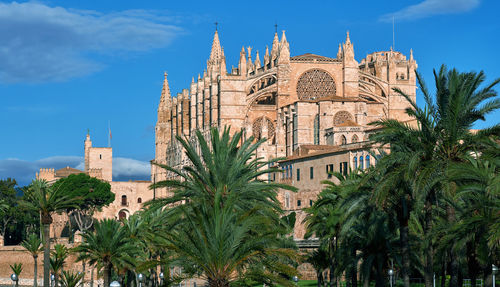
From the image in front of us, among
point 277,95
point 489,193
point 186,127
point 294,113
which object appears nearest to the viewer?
point 489,193

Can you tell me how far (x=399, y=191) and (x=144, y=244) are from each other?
58.2ft

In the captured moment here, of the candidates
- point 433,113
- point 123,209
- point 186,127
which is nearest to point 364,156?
point 433,113

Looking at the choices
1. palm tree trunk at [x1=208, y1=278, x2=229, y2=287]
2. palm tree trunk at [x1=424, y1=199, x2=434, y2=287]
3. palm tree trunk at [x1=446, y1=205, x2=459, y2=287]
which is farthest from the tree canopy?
palm tree trunk at [x1=208, y1=278, x2=229, y2=287]

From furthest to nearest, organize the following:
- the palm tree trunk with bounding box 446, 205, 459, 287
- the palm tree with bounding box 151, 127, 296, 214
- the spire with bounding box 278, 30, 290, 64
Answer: the spire with bounding box 278, 30, 290, 64 < the palm tree with bounding box 151, 127, 296, 214 < the palm tree trunk with bounding box 446, 205, 459, 287

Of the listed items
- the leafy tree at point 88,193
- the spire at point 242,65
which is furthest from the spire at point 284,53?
the leafy tree at point 88,193

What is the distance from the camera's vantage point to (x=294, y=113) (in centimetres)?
7475

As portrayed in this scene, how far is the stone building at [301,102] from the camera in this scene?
69.6 m

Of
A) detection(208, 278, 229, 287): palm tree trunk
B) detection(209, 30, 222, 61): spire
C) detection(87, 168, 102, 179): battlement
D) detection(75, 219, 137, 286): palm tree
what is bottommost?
detection(208, 278, 229, 287): palm tree trunk

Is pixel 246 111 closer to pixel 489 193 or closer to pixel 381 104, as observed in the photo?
pixel 381 104

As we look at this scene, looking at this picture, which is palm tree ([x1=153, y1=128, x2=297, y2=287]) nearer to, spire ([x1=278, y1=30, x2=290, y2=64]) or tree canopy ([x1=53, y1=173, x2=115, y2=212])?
spire ([x1=278, y1=30, x2=290, y2=64])

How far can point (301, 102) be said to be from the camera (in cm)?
7362

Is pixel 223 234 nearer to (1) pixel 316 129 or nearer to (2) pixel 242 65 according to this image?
(1) pixel 316 129

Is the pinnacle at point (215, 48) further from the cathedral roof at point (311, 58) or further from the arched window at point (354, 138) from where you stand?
the arched window at point (354, 138)

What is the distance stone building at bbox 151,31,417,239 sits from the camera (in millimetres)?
69562
